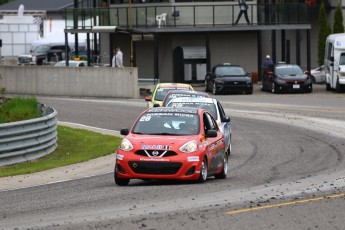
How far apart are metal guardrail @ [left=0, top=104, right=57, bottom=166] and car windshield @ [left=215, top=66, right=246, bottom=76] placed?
26.1 meters

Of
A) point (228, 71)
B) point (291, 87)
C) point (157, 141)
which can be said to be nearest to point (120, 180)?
point (157, 141)

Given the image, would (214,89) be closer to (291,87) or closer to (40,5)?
(291,87)

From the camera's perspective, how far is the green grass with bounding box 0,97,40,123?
2705 centimetres

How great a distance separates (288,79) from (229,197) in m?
35.5

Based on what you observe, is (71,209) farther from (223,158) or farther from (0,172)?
(0,172)

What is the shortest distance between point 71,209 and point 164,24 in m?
42.7

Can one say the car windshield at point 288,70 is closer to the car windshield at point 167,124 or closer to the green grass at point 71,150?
the green grass at point 71,150

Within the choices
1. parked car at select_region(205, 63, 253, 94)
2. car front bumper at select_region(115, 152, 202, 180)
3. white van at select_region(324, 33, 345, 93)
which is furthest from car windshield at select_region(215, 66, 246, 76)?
car front bumper at select_region(115, 152, 202, 180)

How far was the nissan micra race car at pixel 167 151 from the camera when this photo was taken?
1798 centimetres

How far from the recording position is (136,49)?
6094 cm

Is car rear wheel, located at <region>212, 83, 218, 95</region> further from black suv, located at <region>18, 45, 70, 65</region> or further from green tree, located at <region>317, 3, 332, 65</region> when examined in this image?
black suv, located at <region>18, 45, 70, 65</region>

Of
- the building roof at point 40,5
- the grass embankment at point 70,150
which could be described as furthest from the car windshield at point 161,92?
the building roof at point 40,5

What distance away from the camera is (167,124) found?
19094mm

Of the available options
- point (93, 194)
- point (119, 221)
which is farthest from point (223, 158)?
point (119, 221)
